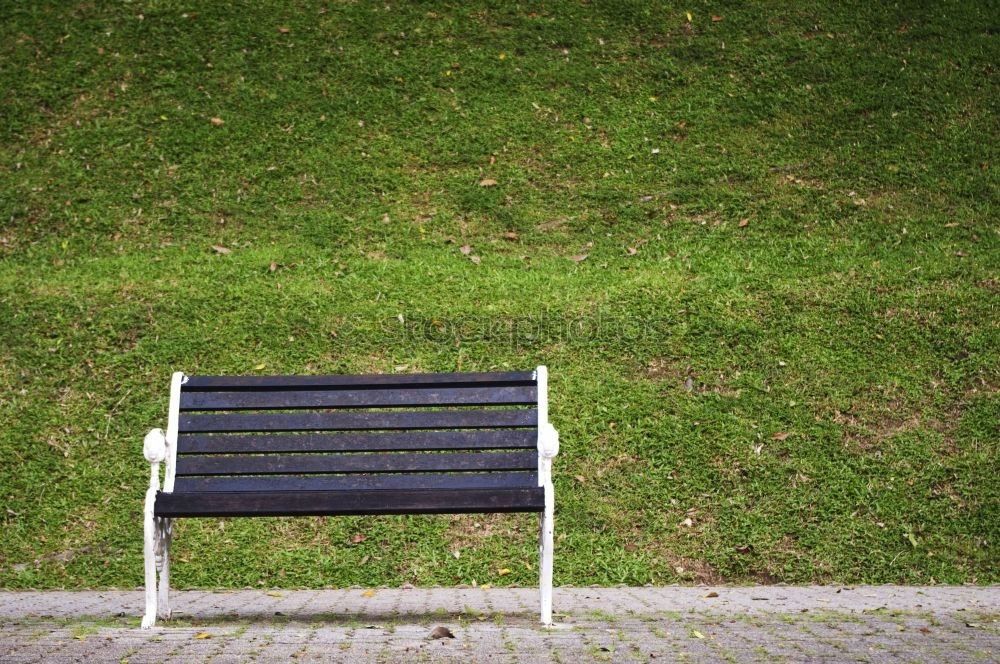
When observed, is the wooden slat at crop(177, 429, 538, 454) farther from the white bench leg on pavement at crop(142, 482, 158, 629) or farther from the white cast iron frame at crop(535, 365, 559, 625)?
the white bench leg on pavement at crop(142, 482, 158, 629)

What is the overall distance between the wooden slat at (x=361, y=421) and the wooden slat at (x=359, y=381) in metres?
0.13

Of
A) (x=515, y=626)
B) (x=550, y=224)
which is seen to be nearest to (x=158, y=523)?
(x=515, y=626)

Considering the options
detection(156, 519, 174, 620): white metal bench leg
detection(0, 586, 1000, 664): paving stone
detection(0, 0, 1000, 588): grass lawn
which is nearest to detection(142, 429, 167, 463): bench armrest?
detection(156, 519, 174, 620): white metal bench leg

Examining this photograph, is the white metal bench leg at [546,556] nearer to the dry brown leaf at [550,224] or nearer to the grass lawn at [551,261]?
the grass lawn at [551,261]

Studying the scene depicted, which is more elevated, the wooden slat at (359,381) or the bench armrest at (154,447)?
the wooden slat at (359,381)

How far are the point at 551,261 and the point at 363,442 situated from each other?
15.8 ft

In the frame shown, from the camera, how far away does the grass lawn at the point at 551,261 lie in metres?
6.35

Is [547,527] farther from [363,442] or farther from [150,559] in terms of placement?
[150,559]

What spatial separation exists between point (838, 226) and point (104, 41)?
8.73 meters

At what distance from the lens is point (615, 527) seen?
6.36 m

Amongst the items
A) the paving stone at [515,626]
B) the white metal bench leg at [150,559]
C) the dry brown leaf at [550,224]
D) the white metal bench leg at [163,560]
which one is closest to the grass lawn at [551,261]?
the dry brown leaf at [550,224]

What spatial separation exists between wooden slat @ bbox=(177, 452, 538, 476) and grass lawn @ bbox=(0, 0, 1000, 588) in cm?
164

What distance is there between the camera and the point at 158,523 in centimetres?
431

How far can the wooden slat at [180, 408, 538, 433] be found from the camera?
4.60 meters
